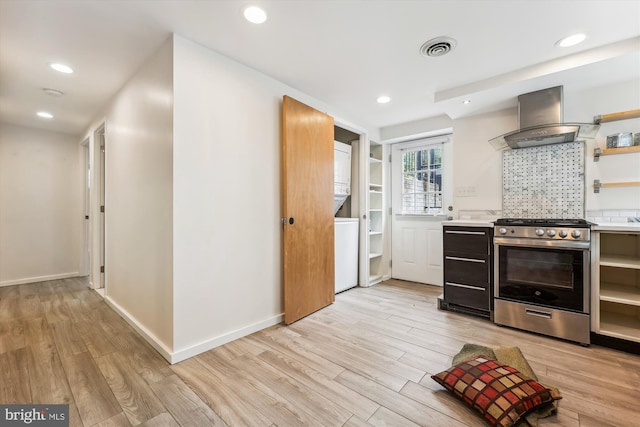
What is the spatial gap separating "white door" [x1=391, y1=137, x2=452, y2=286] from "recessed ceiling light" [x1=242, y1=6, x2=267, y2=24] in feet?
9.61

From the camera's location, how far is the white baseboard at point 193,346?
190 cm

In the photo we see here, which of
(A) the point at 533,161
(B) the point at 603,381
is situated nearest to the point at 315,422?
(B) the point at 603,381

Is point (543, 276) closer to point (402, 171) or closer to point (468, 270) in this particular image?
point (468, 270)

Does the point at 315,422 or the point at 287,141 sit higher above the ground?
the point at 287,141

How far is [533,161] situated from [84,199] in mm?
6248

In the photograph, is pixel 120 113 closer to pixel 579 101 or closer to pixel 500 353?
pixel 500 353

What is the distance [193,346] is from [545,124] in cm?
351

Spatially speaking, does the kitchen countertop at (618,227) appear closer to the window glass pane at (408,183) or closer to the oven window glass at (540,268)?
the oven window glass at (540,268)

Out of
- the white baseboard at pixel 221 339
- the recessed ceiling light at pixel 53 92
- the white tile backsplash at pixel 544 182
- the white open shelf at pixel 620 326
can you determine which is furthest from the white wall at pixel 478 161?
the recessed ceiling light at pixel 53 92

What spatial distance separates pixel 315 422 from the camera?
1.35m

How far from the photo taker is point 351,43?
2.02m

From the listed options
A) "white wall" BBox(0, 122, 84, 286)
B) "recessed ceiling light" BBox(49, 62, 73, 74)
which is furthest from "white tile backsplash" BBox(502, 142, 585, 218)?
"white wall" BBox(0, 122, 84, 286)

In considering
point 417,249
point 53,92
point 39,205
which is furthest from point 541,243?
point 39,205

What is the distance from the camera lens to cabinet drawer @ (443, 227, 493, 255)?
2.61m
